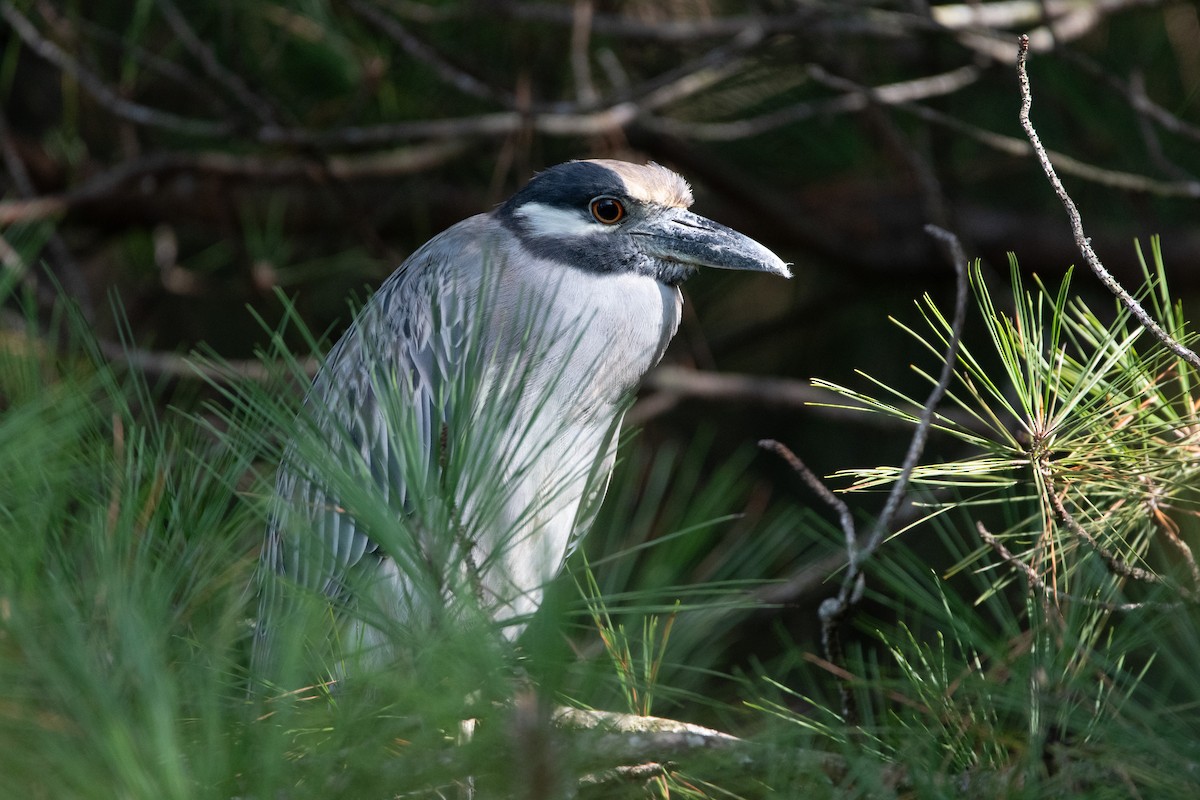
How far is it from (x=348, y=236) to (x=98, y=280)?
3.23ft

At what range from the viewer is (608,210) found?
254 centimetres

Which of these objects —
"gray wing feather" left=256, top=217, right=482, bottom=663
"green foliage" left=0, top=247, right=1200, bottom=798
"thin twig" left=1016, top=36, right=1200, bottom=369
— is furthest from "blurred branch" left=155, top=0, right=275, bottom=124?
"thin twig" left=1016, top=36, right=1200, bottom=369

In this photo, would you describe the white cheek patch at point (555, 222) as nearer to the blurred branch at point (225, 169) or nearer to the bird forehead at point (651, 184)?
the bird forehead at point (651, 184)

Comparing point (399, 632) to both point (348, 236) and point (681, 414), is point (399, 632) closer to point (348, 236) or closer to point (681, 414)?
point (348, 236)

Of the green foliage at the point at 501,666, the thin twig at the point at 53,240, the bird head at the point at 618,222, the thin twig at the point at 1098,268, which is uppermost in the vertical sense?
the thin twig at the point at 53,240

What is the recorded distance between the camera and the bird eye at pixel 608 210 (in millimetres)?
2521

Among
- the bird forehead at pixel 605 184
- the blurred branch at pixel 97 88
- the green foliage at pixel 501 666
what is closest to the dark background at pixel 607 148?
the blurred branch at pixel 97 88

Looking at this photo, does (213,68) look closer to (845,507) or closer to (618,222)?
(618,222)

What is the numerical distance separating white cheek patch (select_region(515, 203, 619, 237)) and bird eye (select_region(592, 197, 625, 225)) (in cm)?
1

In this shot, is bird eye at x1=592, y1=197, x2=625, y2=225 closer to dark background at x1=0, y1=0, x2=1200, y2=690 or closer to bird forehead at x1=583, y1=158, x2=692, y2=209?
bird forehead at x1=583, y1=158, x2=692, y2=209

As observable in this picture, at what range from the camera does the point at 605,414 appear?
243 cm

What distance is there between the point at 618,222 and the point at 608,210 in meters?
0.03

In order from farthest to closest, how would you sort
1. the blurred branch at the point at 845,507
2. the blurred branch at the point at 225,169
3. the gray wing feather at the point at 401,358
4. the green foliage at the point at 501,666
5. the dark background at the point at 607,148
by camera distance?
1. the blurred branch at the point at 225,169
2. the dark background at the point at 607,148
3. the gray wing feather at the point at 401,358
4. the blurred branch at the point at 845,507
5. the green foliage at the point at 501,666

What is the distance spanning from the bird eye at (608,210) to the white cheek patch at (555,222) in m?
0.01
